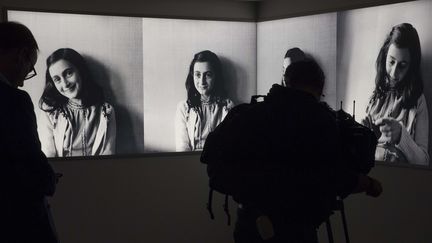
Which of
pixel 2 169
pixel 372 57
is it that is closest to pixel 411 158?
pixel 372 57

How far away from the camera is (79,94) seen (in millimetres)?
4547

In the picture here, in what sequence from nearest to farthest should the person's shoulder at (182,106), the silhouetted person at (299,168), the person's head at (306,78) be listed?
the silhouetted person at (299,168) < the person's head at (306,78) < the person's shoulder at (182,106)

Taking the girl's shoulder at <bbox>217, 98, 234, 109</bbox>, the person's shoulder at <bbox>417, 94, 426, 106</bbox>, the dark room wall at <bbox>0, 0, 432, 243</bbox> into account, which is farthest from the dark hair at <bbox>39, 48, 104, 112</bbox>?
the person's shoulder at <bbox>417, 94, 426, 106</bbox>

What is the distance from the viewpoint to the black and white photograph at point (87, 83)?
445cm

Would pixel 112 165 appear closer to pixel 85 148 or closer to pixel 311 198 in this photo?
pixel 85 148

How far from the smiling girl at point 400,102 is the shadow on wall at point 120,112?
1.98 m

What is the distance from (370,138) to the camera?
2.35m

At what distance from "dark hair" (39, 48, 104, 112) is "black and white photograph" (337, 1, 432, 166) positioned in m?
2.04

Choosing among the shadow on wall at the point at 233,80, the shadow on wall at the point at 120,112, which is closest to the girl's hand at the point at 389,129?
the shadow on wall at the point at 233,80

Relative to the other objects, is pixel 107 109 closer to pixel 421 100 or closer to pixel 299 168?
pixel 421 100

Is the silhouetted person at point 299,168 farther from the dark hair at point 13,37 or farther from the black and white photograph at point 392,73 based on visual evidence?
the black and white photograph at point 392,73

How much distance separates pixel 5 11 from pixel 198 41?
165 cm

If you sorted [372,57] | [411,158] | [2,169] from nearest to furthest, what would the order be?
[2,169] → [411,158] → [372,57]

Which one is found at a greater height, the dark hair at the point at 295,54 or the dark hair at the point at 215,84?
the dark hair at the point at 295,54
